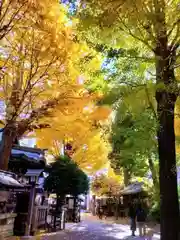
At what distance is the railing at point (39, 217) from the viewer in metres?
10.6

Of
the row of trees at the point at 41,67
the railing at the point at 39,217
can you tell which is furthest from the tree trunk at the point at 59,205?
the row of trees at the point at 41,67

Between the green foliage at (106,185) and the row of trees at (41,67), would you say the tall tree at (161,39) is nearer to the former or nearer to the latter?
the row of trees at (41,67)

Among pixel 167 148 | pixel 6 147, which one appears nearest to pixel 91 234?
pixel 6 147

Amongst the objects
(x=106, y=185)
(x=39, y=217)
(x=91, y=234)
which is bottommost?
(x=91, y=234)

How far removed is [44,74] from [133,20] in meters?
3.09

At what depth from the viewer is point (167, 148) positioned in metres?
6.39

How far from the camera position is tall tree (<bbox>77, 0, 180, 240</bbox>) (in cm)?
543

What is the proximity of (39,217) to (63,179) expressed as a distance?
1.92 m

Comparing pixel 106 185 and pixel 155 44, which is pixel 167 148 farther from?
pixel 106 185

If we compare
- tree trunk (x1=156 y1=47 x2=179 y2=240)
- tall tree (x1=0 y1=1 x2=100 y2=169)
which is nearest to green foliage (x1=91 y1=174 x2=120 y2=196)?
tall tree (x1=0 y1=1 x2=100 y2=169)

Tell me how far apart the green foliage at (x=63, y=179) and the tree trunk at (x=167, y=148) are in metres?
7.36

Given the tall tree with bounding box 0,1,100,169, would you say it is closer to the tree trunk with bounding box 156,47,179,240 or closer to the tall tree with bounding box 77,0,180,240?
the tall tree with bounding box 77,0,180,240

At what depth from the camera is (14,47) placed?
25.6 ft

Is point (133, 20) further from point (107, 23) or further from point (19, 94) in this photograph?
point (19, 94)
